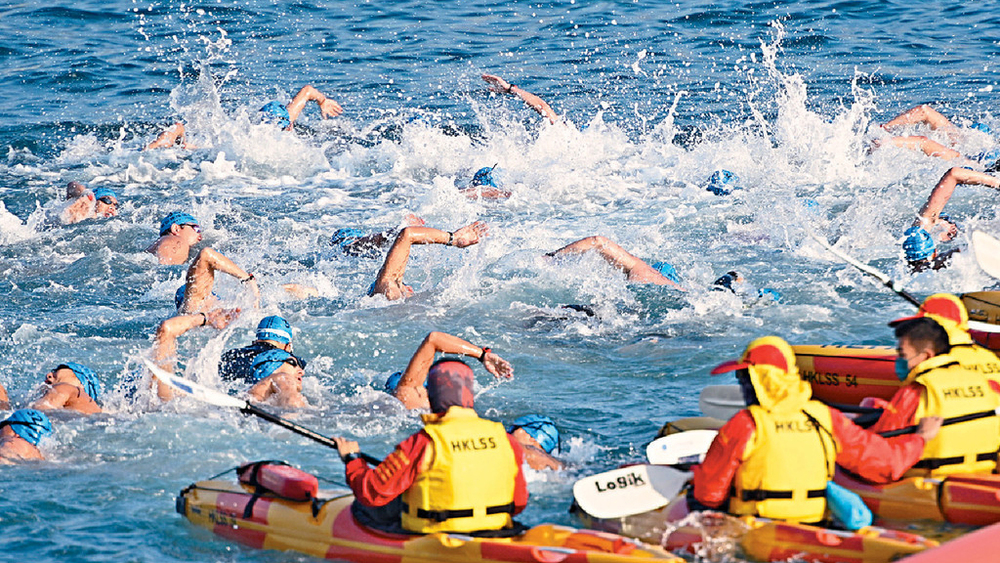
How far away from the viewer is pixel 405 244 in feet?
31.7

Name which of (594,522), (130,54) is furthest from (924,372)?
(130,54)

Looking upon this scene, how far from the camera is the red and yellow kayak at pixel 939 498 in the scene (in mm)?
5559

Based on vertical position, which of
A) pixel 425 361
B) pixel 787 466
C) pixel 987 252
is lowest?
pixel 425 361

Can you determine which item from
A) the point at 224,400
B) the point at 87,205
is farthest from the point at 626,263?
the point at 87,205

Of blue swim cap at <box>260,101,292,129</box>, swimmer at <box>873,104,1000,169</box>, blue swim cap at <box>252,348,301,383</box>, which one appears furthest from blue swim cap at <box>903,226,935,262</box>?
blue swim cap at <box>260,101,292,129</box>

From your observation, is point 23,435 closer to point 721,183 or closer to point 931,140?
point 721,183

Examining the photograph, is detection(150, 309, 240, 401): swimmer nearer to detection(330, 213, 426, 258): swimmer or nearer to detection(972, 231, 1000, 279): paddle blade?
detection(330, 213, 426, 258): swimmer

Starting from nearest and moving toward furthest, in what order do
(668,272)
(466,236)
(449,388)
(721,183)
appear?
(449,388), (466,236), (668,272), (721,183)

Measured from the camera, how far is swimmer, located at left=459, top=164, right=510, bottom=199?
14.0m

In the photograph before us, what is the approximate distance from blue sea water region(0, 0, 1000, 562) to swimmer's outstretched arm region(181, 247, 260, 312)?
529 millimetres

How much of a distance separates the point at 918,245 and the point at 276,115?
391 inches

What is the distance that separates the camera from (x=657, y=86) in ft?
63.3

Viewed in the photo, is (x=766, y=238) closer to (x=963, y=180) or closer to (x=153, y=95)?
(x=963, y=180)

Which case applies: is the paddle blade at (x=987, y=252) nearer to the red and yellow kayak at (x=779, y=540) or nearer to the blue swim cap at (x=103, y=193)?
the red and yellow kayak at (x=779, y=540)
